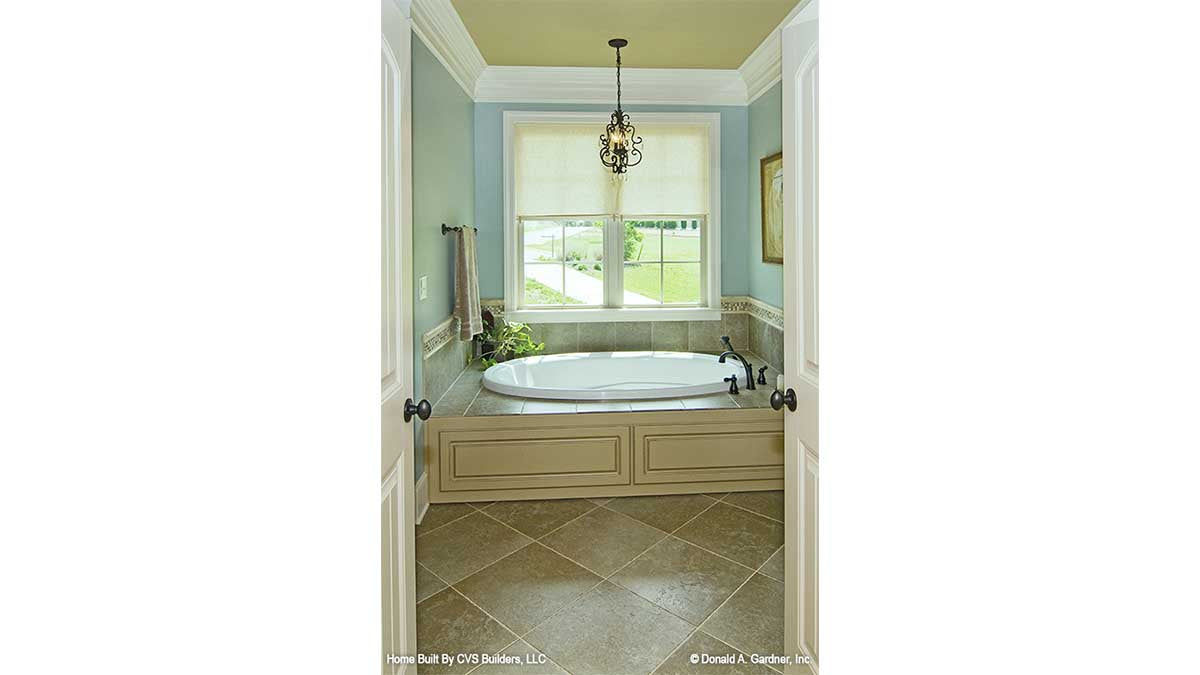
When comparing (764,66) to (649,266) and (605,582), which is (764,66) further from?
(605,582)

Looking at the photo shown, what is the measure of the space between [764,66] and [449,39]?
1.83 metres

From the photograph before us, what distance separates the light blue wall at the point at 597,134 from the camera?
456 centimetres

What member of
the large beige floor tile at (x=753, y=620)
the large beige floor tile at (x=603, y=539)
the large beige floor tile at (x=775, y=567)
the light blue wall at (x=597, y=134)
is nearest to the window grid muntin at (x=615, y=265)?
the light blue wall at (x=597, y=134)

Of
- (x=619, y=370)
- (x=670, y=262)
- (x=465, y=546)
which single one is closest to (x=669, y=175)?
(x=670, y=262)

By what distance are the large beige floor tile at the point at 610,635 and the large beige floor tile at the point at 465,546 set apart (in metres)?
0.50

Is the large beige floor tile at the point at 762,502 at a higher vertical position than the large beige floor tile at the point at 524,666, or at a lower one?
higher

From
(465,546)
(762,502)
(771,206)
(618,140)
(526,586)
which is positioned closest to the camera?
(526,586)

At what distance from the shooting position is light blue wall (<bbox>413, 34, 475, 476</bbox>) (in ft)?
10.2

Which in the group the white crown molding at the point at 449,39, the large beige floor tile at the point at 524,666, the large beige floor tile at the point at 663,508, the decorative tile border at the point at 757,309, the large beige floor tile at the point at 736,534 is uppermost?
the white crown molding at the point at 449,39

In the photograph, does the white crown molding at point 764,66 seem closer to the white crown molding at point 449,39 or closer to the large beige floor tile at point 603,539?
the white crown molding at point 449,39

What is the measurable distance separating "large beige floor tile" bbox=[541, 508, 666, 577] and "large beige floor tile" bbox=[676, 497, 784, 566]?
0.17m

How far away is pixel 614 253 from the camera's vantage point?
4.74 meters

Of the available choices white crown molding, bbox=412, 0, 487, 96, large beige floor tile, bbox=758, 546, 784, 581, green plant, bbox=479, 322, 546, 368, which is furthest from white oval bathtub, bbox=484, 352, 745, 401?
white crown molding, bbox=412, 0, 487, 96

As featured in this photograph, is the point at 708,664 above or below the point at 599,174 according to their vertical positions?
below
